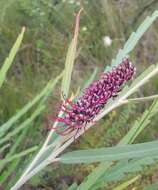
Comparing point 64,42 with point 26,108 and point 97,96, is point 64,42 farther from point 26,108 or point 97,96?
point 97,96

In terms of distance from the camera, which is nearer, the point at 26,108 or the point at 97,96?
the point at 97,96

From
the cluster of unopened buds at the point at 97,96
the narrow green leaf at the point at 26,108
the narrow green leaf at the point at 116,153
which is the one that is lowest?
the narrow green leaf at the point at 116,153

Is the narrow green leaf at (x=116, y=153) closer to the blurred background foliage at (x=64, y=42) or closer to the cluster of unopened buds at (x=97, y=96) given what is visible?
the cluster of unopened buds at (x=97, y=96)

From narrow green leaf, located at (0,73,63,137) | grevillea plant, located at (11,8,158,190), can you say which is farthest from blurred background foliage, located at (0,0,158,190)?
grevillea plant, located at (11,8,158,190)

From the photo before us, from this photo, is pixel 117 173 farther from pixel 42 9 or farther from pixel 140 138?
pixel 42 9

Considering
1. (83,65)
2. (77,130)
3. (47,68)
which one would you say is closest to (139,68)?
(83,65)

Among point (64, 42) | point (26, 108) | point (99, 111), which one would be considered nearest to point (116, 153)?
point (99, 111)

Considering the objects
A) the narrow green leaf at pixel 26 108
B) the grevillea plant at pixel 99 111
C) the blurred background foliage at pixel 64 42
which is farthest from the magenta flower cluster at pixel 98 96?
the blurred background foliage at pixel 64 42
